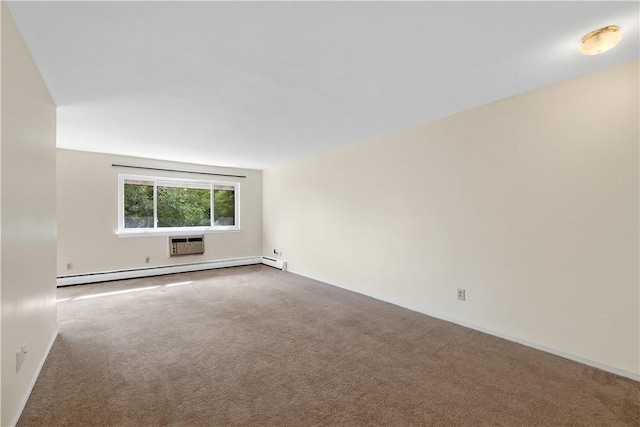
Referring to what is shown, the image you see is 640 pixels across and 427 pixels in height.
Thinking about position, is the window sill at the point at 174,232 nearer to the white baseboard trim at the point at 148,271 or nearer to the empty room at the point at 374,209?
the white baseboard trim at the point at 148,271

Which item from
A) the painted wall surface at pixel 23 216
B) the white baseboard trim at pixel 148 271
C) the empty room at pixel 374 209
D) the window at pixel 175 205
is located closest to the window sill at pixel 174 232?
the window at pixel 175 205

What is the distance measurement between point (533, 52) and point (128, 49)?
2.75 m

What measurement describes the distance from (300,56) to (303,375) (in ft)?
7.57

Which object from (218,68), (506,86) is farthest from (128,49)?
(506,86)

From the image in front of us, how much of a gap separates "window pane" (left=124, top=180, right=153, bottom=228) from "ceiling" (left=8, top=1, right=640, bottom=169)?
6.97 feet

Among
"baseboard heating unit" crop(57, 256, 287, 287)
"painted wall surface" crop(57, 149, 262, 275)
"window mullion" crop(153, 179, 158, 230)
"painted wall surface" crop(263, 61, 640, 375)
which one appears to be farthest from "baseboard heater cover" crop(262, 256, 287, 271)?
"window mullion" crop(153, 179, 158, 230)

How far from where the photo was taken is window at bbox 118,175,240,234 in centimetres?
539

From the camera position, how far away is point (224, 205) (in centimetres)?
660

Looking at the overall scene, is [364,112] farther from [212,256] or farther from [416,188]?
[212,256]

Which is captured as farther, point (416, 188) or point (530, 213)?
point (416, 188)

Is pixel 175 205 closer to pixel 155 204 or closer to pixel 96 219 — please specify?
pixel 155 204

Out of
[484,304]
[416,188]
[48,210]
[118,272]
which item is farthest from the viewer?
[118,272]

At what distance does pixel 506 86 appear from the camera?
2502 millimetres

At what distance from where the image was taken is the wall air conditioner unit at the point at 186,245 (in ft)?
18.8
